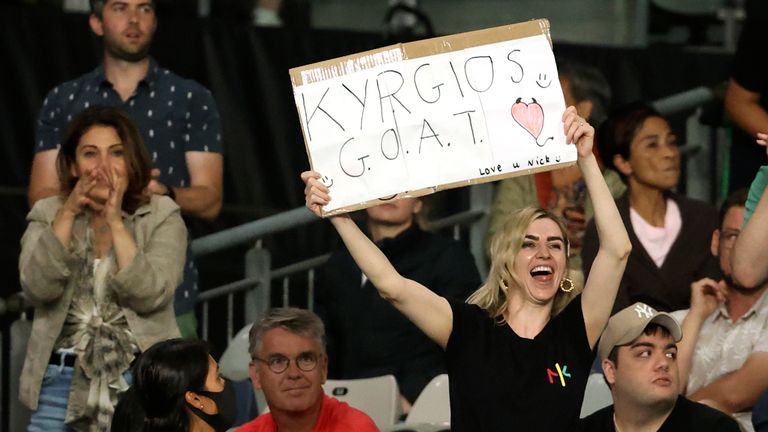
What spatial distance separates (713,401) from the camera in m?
6.99

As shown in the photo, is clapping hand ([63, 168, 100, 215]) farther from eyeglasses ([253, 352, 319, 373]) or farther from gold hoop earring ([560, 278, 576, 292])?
gold hoop earring ([560, 278, 576, 292])

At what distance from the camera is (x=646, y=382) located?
6.36m

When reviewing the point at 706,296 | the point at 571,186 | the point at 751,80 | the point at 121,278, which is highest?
the point at 751,80

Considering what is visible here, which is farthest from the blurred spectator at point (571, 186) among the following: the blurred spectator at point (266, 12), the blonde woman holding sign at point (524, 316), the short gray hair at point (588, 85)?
the blurred spectator at point (266, 12)

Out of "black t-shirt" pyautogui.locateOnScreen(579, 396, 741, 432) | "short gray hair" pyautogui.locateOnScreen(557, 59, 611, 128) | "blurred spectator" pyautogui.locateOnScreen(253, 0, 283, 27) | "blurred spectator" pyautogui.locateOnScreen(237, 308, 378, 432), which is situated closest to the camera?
"black t-shirt" pyautogui.locateOnScreen(579, 396, 741, 432)

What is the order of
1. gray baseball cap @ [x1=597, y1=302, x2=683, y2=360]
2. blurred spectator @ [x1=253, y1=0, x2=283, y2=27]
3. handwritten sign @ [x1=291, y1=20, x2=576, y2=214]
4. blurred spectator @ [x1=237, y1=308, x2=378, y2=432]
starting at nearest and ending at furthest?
1. handwritten sign @ [x1=291, y1=20, x2=576, y2=214]
2. gray baseball cap @ [x1=597, y1=302, x2=683, y2=360]
3. blurred spectator @ [x1=237, y1=308, x2=378, y2=432]
4. blurred spectator @ [x1=253, y1=0, x2=283, y2=27]

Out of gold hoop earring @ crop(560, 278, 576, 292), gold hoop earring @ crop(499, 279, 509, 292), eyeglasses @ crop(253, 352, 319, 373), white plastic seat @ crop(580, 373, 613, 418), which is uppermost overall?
gold hoop earring @ crop(499, 279, 509, 292)

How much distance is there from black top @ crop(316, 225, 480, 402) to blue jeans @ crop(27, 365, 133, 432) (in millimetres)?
1277

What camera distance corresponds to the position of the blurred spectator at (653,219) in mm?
7895

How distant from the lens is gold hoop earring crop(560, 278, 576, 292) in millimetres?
5824

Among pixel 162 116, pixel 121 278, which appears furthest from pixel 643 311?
pixel 162 116

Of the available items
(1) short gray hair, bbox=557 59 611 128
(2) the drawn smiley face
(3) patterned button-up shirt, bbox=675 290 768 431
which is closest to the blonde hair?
(2) the drawn smiley face

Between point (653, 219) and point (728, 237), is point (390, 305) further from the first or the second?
point (728, 237)

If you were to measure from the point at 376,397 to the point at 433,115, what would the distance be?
1921 mm
